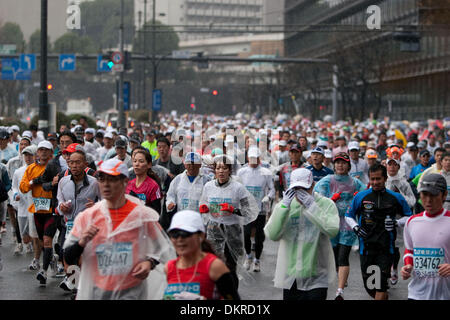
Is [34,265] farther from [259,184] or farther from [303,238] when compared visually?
[303,238]

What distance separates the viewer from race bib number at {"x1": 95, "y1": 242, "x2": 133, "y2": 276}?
547cm

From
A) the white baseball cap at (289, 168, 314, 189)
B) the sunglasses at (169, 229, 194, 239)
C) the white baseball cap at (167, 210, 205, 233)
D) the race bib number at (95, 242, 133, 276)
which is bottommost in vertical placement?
the race bib number at (95, 242, 133, 276)

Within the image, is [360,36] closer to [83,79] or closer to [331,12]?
[331,12]

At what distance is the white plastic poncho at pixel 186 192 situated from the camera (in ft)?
32.1

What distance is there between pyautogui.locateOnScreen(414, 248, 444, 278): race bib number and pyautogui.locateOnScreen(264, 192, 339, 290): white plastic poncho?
808 millimetres

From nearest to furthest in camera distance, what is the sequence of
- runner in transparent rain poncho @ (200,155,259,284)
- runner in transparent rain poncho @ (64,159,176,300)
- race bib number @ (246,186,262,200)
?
runner in transparent rain poncho @ (64,159,176,300), runner in transparent rain poncho @ (200,155,259,284), race bib number @ (246,186,262,200)

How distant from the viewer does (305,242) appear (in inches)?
283

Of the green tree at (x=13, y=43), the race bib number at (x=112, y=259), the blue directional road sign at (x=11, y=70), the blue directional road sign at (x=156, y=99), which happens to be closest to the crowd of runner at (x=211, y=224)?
the race bib number at (x=112, y=259)

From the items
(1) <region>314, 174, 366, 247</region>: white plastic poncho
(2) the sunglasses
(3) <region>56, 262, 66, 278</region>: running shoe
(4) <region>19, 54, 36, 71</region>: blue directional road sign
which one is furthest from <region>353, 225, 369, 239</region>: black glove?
(4) <region>19, 54, 36, 71</region>: blue directional road sign

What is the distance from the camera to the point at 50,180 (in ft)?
34.3

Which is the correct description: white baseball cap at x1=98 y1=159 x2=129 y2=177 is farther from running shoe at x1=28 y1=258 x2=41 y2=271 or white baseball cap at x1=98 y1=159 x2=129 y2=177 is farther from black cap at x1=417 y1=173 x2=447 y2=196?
running shoe at x1=28 y1=258 x2=41 y2=271

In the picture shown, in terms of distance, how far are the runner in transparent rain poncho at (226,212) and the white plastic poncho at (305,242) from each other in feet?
7.19

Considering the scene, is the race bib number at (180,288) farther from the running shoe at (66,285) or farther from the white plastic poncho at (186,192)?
the running shoe at (66,285)
